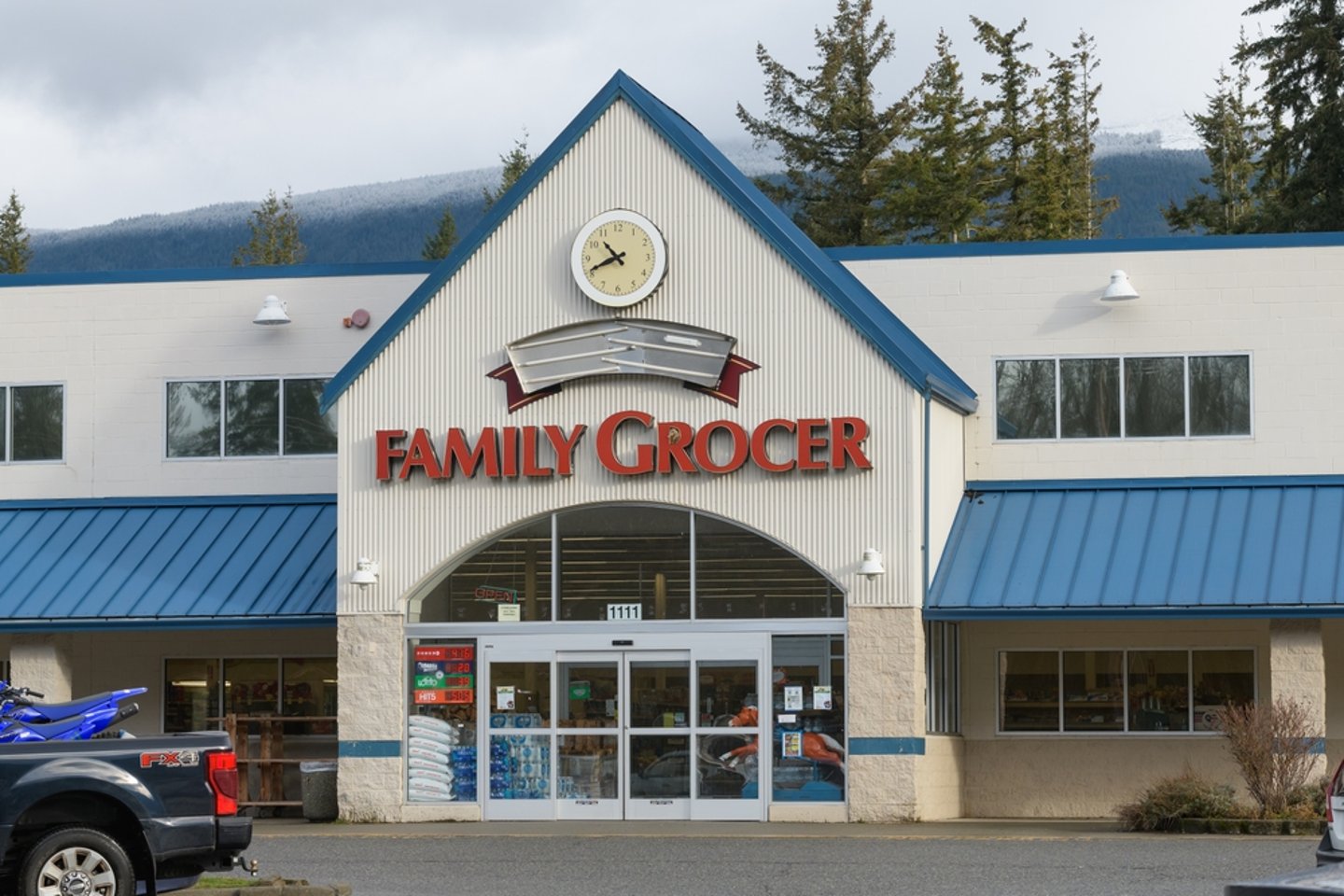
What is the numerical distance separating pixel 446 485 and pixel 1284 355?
11241mm

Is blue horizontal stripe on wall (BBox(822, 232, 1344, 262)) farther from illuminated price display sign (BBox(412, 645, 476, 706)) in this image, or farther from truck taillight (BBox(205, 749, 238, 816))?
truck taillight (BBox(205, 749, 238, 816))

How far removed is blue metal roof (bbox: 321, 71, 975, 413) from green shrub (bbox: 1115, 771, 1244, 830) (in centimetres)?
551

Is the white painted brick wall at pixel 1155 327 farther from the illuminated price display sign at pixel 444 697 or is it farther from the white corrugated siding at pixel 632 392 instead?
the illuminated price display sign at pixel 444 697

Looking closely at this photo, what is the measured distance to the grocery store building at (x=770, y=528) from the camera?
84.5 feet

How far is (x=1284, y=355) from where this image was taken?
1125 inches

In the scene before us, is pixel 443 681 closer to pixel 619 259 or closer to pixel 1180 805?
pixel 619 259

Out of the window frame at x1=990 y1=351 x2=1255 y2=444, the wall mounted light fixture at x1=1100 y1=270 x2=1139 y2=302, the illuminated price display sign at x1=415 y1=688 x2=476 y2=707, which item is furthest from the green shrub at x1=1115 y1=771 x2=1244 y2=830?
the illuminated price display sign at x1=415 y1=688 x2=476 y2=707

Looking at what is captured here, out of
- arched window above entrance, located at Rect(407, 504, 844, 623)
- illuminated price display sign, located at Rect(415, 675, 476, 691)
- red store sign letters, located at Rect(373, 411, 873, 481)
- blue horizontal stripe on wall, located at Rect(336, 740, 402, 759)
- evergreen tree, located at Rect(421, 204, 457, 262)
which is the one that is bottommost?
blue horizontal stripe on wall, located at Rect(336, 740, 402, 759)

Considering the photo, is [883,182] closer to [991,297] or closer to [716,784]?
[991,297]

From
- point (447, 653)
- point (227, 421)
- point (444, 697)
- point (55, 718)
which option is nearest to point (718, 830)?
point (444, 697)

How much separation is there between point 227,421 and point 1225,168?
5849 centimetres

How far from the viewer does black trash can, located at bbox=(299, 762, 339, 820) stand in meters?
27.2

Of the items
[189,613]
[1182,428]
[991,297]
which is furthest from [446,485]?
[1182,428]

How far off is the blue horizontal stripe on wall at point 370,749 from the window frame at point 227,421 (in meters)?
5.57
